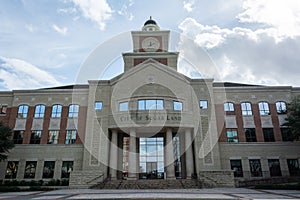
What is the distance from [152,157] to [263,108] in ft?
49.3

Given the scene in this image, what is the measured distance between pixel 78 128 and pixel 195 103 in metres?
14.4

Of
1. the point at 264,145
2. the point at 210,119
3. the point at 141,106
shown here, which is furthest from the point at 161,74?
the point at 264,145

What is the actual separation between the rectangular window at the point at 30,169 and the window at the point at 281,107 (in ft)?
98.2

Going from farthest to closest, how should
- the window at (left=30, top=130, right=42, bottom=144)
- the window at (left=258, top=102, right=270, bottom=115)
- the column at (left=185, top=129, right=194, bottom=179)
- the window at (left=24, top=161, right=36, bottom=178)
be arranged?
1. the window at (left=258, top=102, right=270, bottom=115)
2. the window at (left=30, top=130, right=42, bottom=144)
3. the window at (left=24, top=161, right=36, bottom=178)
4. the column at (left=185, top=129, right=194, bottom=179)

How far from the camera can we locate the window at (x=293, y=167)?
2542 centimetres

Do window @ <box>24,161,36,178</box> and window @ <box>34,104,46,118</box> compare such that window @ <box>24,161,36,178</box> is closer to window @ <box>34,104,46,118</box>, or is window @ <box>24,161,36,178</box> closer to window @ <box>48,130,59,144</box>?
window @ <box>48,130,59,144</box>

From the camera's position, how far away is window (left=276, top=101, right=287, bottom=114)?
27.9 m

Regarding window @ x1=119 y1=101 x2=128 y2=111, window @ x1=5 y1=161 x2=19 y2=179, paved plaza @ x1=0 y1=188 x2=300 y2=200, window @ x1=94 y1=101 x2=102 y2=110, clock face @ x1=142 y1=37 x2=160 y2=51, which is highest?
clock face @ x1=142 y1=37 x2=160 y2=51

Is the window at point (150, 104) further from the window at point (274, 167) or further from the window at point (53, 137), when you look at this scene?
the window at point (274, 167)

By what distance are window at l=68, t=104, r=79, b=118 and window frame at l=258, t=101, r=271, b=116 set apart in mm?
22714

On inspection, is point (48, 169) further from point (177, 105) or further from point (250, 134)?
point (250, 134)

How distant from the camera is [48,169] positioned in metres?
26.5

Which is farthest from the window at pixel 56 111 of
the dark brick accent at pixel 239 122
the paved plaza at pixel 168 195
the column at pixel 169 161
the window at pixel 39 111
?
the dark brick accent at pixel 239 122

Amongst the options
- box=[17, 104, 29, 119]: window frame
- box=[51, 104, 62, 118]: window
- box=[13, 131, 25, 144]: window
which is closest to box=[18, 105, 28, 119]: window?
box=[17, 104, 29, 119]: window frame
